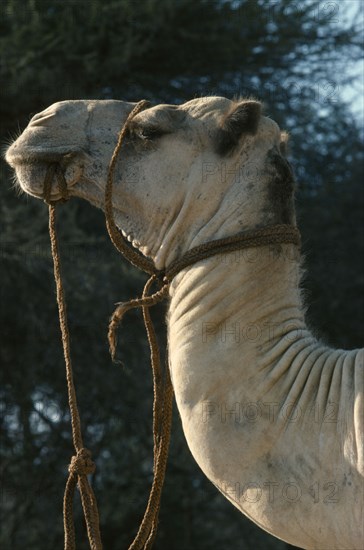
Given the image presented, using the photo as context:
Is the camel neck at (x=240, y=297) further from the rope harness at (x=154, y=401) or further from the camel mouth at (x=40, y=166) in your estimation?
the camel mouth at (x=40, y=166)

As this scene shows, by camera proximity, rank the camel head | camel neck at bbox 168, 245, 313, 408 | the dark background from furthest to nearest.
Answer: the dark background
the camel head
camel neck at bbox 168, 245, 313, 408

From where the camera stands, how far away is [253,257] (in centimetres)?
367

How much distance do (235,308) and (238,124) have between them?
0.64 meters

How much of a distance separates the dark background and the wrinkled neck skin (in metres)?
8.47

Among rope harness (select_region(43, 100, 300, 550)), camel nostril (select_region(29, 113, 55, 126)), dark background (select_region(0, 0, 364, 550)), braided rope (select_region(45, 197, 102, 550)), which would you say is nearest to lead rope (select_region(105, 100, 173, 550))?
rope harness (select_region(43, 100, 300, 550))

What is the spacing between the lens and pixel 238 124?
3854mm

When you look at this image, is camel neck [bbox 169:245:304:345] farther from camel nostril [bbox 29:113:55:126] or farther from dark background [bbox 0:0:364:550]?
dark background [bbox 0:0:364:550]

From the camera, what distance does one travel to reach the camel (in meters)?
3.27

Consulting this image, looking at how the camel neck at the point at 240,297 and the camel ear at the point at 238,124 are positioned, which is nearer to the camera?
the camel neck at the point at 240,297

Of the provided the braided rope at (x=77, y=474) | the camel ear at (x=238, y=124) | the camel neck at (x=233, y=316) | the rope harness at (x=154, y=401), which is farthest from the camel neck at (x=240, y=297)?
the braided rope at (x=77, y=474)

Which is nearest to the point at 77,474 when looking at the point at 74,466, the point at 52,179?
the point at 74,466

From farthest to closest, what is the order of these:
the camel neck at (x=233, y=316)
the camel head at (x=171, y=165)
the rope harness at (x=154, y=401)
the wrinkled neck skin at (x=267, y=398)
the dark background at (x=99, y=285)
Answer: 1. the dark background at (x=99, y=285)
2. the rope harness at (x=154, y=401)
3. the camel head at (x=171, y=165)
4. the camel neck at (x=233, y=316)
5. the wrinkled neck skin at (x=267, y=398)

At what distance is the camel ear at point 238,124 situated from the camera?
12.6 feet

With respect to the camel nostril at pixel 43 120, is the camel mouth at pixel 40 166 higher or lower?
lower
